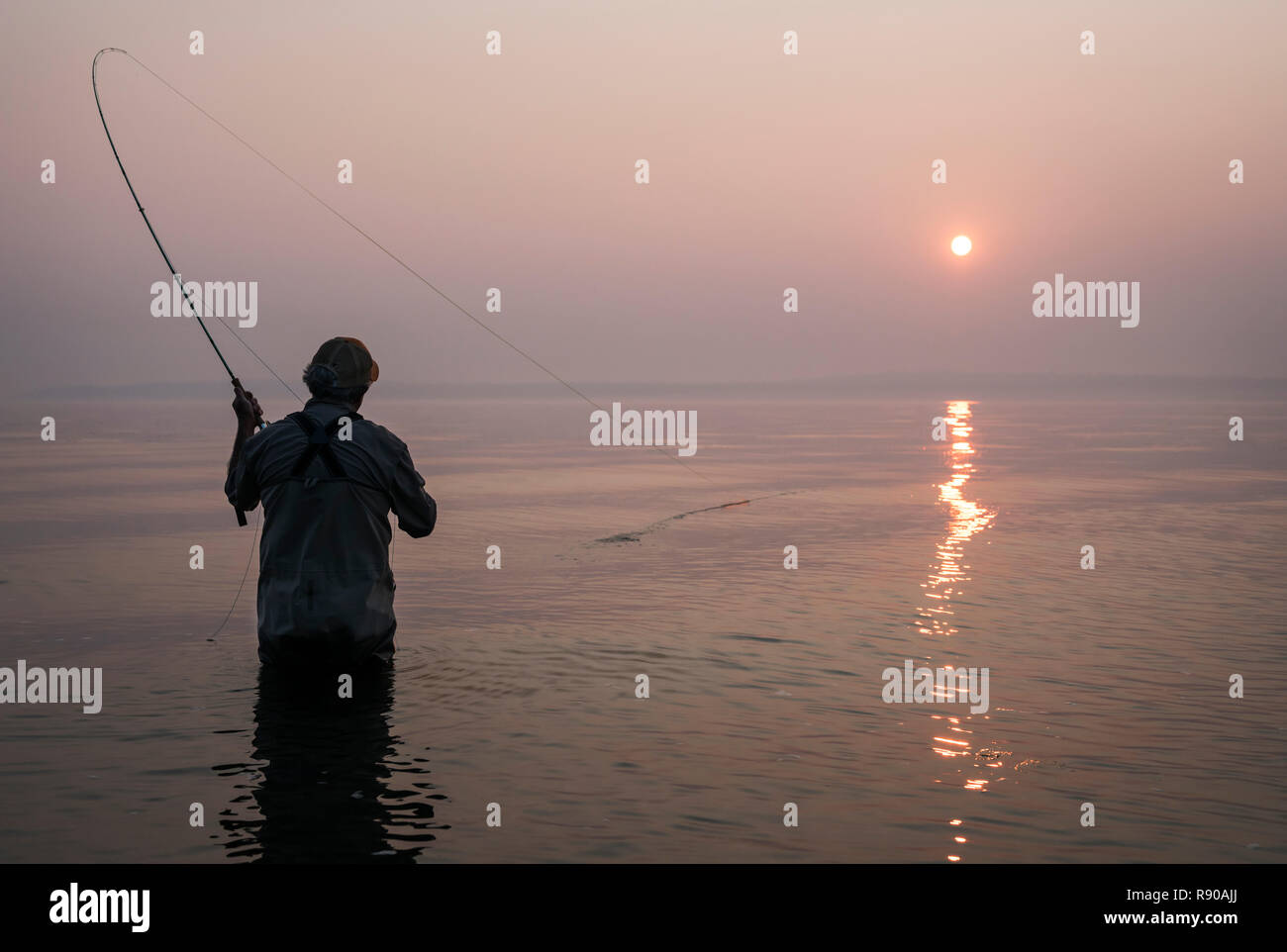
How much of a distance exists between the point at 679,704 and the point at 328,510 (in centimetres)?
294

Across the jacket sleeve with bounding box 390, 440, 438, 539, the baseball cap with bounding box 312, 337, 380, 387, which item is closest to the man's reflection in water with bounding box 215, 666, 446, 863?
the jacket sleeve with bounding box 390, 440, 438, 539

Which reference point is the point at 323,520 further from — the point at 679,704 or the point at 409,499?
the point at 679,704

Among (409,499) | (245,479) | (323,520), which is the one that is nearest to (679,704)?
(409,499)

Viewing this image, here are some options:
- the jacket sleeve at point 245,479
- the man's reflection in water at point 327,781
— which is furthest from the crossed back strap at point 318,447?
→ the man's reflection in water at point 327,781

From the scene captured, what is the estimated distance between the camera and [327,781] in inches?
251

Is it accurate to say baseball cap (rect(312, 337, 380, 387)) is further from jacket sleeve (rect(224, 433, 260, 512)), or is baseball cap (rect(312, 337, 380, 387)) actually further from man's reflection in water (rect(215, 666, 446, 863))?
man's reflection in water (rect(215, 666, 446, 863))

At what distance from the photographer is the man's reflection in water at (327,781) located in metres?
5.54

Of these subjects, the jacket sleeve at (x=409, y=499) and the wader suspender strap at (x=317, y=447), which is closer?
the wader suspender strap at (x=317, y=447)

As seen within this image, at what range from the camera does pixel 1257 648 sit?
10.4 metres

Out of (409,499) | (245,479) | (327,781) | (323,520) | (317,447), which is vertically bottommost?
(327,781)

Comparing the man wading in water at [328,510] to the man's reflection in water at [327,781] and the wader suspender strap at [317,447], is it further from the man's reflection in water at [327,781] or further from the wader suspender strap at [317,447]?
the man's reflection in water at [327,781]

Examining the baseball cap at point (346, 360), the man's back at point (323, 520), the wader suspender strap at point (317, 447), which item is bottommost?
the man's back at point (323, 520)

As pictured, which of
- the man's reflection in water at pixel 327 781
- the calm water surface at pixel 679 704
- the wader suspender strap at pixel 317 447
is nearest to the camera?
the man's reflection in water at pixel 327 781
